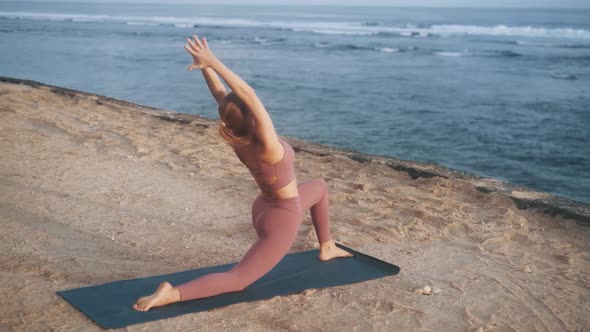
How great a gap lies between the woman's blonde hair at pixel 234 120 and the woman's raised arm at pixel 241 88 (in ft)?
0.17

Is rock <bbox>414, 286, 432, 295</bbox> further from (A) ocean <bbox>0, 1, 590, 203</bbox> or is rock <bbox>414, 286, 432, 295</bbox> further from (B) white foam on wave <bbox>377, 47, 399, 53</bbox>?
(B) white foam on wave <bbox>377, 47, 399, 53</bbox>

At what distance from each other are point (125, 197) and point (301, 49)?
25.1m

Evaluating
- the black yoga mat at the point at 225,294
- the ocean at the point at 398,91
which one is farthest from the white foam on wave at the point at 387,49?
the black yoga mat at the point at 225,294

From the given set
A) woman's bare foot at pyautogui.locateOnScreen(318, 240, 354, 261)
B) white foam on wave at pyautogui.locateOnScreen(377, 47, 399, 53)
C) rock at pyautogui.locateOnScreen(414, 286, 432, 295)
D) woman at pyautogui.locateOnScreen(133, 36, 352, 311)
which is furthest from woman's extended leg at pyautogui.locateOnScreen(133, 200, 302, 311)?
white foam on wave at pyautogui.locateOnScreen(377, 47, 399, 53)

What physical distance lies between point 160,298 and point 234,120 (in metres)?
1.19

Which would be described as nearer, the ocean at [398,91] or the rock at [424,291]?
the rock at [424,291]

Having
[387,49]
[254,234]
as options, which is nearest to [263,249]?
[254,234]

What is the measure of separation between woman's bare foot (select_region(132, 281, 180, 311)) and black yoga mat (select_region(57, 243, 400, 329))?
0.10 ft

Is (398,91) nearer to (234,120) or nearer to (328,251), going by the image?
(328,251)

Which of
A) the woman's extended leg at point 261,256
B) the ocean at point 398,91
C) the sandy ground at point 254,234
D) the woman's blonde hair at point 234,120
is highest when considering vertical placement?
the woman's blonde hair at point 234,120

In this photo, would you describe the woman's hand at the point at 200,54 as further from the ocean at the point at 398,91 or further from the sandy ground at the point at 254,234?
the ocean at the point at 398,91

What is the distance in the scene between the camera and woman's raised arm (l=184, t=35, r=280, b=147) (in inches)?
133

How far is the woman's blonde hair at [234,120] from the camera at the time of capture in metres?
3.52

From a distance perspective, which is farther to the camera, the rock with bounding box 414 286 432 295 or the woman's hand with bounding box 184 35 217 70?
the rock with bounding box 414 286 432 295
